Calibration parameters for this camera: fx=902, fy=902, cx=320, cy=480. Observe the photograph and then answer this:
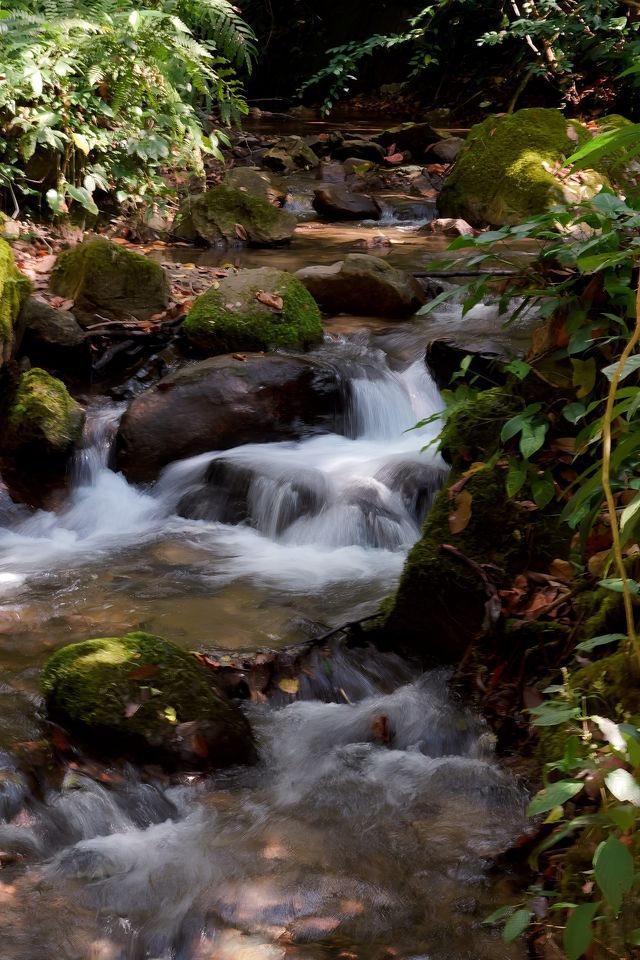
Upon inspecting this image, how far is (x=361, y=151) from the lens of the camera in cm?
1339

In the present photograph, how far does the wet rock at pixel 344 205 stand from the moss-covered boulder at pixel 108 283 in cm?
440

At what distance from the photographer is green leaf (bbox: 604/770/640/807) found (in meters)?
1.60

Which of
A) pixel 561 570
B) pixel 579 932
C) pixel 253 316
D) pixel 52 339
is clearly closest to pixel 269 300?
pixel 253 316

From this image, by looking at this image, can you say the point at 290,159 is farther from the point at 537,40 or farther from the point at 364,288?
the point at 364,288

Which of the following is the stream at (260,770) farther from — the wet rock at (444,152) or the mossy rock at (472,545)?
the wet rock at (444,152)

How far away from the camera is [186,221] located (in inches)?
366

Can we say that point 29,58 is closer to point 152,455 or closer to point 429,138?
point 152,455

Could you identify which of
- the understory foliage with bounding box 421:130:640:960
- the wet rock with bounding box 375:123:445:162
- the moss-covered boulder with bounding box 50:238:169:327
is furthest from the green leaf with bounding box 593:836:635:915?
the wet rock with bounding box 375:123:445:162

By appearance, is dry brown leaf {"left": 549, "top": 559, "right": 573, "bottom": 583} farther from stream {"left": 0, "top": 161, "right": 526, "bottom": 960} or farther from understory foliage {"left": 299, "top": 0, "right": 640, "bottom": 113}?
understory foliage {"left": 299, "top": 0, "right": 640, "bottom": 113}

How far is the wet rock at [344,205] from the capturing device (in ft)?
35.0

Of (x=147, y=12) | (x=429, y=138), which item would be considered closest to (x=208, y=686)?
(x=147, y=12)

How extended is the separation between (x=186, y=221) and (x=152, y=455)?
4.41 m

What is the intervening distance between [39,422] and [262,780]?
10.6ft

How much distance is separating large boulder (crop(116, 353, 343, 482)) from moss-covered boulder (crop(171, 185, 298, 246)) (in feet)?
11.7
